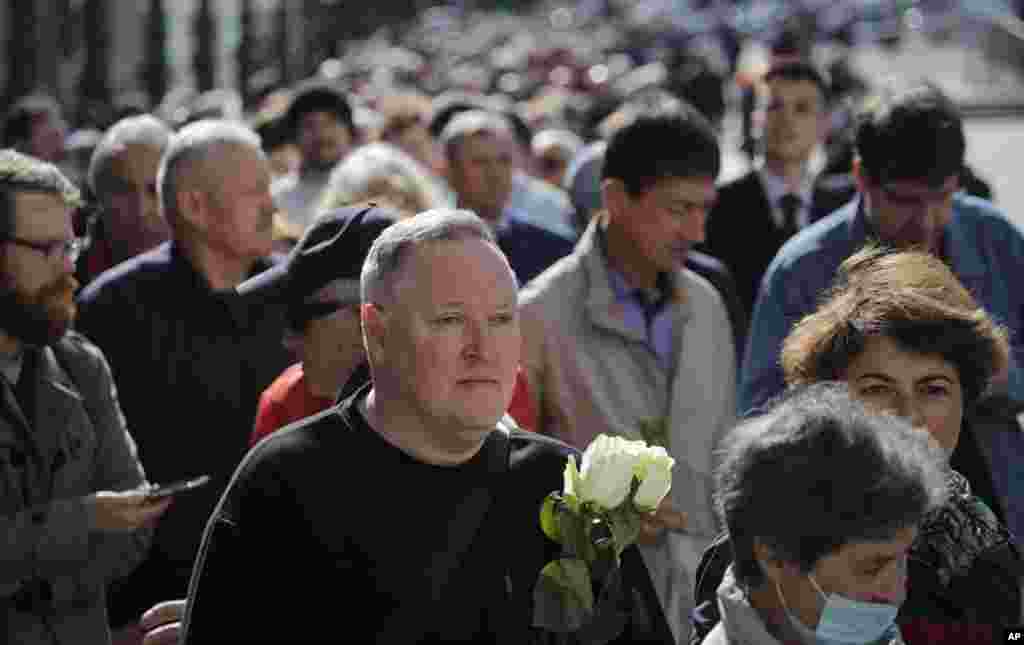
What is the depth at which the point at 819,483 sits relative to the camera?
13.9 ft

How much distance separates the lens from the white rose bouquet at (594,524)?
14.8 feet

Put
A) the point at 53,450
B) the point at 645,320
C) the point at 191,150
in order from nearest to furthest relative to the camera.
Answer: the point at 53,450 → the point at 645,320 → the point at 191,150

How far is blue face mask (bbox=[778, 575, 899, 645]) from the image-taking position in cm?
418

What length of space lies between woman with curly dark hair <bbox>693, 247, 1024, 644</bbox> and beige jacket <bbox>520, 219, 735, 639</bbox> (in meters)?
1.48

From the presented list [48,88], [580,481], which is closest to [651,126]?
[580,481]

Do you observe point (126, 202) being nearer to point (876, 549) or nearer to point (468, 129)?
point (468, 129)

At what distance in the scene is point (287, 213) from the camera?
12.0 metres

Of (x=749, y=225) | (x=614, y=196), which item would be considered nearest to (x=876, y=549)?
(x=614, y=196)

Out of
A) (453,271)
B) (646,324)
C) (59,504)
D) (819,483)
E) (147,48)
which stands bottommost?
(147,48)

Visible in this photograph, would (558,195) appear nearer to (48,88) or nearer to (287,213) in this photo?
(287,213)

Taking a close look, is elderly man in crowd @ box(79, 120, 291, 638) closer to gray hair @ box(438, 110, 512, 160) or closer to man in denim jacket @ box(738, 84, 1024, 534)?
man in denim jacket @ box(738, 84, 1024, 534)

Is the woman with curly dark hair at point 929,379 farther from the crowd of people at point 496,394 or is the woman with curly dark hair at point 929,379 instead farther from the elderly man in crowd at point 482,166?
the elderly man in crowd at point 482,166

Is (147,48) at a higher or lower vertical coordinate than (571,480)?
lower

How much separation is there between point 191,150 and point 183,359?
0.91 meters
